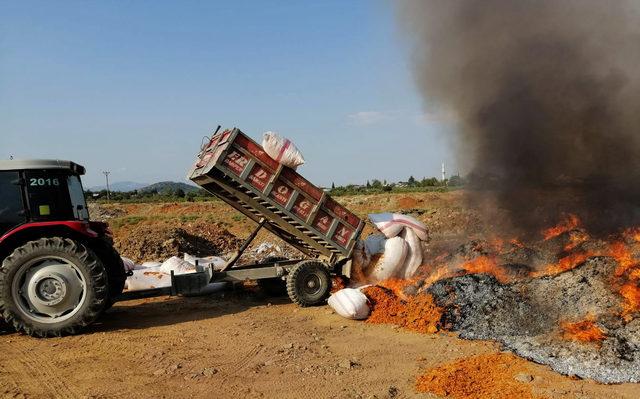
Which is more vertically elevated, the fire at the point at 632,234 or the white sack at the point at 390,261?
the fire at the point at 632,234

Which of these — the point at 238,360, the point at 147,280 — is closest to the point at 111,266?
the point at 147,280

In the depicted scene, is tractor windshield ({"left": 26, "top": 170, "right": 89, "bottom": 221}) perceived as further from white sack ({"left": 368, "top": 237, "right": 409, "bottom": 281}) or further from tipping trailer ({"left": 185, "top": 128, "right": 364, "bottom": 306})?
white sack ({"left": 368, "top": 237, "right": 409, "bottom": 281})

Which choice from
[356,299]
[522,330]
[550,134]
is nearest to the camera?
[522,330]

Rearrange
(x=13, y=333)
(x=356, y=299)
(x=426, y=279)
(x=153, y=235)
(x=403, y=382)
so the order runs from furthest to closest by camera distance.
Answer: (x=153, y=235) < (x=426, y=279) < (x=356, y=299) < (x=13, y=333) < (x=403, y=382)

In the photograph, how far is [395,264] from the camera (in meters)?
9.66

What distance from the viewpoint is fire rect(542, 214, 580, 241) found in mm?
9695

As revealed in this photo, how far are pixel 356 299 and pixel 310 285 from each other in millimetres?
1315

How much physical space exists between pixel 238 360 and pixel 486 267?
189 inches

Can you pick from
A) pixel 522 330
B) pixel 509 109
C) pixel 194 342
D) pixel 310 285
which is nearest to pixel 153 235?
pixel 310 285

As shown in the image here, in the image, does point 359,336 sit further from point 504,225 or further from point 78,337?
point 504,225

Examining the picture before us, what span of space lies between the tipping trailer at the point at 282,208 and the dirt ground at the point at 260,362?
26.9 inches

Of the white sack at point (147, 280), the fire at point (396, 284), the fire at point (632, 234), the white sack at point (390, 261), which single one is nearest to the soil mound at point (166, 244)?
the white sack at point (147, 280)

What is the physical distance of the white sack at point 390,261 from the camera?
9648mm

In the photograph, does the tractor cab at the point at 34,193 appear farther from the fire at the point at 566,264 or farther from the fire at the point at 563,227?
the fire at the point at 563,227
